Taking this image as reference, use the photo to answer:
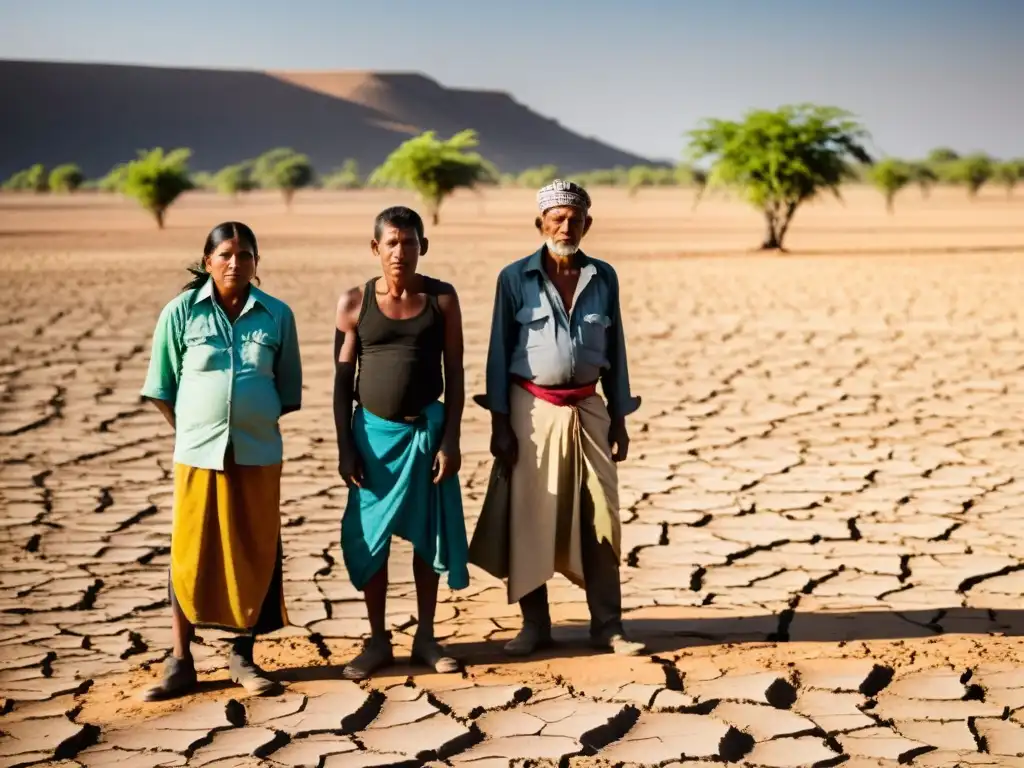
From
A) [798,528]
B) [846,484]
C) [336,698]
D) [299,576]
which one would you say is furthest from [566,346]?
[846,484]

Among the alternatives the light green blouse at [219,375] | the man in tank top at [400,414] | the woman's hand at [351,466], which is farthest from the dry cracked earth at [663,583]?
the light green blouse at [219,375]

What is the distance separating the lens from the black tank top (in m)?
3.88

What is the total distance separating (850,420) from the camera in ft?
28.1

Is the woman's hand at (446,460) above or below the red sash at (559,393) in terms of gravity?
below

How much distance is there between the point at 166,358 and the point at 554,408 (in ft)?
3.70

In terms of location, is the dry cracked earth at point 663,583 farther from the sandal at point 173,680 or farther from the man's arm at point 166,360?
the man's arm at point 166,360

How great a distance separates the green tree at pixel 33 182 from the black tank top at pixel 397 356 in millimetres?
79609

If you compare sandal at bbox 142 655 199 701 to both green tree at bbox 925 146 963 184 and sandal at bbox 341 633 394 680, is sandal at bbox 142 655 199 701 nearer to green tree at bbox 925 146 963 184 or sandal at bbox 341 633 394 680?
sandal at bbox 341 633 394 680

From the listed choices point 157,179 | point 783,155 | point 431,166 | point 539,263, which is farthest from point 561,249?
point 431,166

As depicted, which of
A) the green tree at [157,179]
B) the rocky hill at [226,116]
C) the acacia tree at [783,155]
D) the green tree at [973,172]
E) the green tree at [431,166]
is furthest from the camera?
the rocky hill at [226,116]

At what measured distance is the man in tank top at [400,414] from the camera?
12.7ft

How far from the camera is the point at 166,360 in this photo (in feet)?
12.5

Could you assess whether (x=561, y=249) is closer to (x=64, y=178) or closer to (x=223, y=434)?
(x=223, y=434)

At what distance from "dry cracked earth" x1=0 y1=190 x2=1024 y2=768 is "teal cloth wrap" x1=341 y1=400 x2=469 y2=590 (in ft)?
1.21
